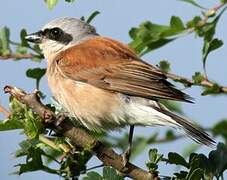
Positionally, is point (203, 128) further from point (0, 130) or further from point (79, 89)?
point (79, 89)

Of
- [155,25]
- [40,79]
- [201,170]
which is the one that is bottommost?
[201,170]

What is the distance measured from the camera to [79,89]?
138 inches

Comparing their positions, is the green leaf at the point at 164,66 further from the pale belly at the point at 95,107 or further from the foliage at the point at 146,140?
Answer: the pale belly at the point at 95,107

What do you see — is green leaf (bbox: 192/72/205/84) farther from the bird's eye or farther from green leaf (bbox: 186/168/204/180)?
the bird's eye

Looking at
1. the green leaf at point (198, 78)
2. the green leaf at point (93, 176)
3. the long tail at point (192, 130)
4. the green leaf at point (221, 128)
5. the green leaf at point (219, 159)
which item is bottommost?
the green leaf at point (93, 176)

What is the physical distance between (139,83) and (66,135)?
137 centimetres

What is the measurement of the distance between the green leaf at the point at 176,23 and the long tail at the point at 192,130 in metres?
0.68

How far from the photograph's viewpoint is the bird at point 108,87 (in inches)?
120

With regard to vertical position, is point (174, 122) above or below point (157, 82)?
below

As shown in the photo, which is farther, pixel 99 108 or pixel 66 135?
pixel 99 108

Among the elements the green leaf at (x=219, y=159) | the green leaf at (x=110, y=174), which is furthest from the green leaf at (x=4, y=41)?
the green leaf at (x=219, y=159)

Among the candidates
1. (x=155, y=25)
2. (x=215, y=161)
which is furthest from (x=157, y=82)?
(x=155, y=25)

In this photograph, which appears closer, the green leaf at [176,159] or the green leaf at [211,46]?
the green leaf at [176,159]

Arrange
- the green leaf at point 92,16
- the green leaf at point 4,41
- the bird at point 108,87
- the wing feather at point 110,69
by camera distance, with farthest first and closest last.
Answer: the wing feather at point 110,69, the bird at point 108,87, the green leaf at point 92,16, the green leaf at point 4,41
